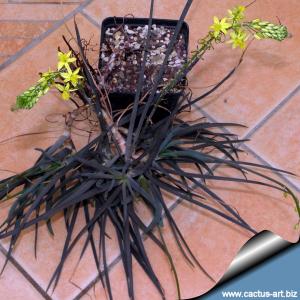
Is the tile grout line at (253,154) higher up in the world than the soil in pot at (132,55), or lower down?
lower down

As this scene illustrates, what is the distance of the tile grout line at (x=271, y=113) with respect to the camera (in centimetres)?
107

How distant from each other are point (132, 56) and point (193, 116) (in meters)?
0.19

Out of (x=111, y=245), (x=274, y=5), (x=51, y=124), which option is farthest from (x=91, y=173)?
(x=274, y=5)

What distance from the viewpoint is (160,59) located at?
0.98 meters

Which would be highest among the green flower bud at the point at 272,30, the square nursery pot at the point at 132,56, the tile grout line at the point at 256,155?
the square nursery pot at the point at 132,56

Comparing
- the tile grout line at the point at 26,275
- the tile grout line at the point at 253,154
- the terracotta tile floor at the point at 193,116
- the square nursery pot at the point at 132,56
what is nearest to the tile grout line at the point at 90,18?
the terracotta tile floor at the point at 193,116

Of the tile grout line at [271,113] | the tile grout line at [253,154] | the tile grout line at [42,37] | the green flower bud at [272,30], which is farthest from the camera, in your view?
the tile grout line at [42,37]

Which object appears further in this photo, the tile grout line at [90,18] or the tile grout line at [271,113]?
the tile grout line at [90,18]

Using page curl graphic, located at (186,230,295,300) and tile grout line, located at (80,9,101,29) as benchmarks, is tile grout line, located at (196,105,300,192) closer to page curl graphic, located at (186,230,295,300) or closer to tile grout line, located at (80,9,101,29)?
page curl graphic, located at (186,230,295,300)

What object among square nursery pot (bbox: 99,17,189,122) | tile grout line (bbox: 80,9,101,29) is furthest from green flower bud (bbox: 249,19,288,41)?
tile grout line (bbox: 80,9,101,29)

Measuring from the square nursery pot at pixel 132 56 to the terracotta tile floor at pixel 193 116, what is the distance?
144mm

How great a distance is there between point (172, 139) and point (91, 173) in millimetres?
176

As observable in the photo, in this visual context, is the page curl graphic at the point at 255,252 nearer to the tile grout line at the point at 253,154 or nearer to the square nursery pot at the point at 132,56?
the tile grout line at the point at 253,154

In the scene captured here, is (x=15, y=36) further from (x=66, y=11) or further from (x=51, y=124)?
(x=51, y=124)
